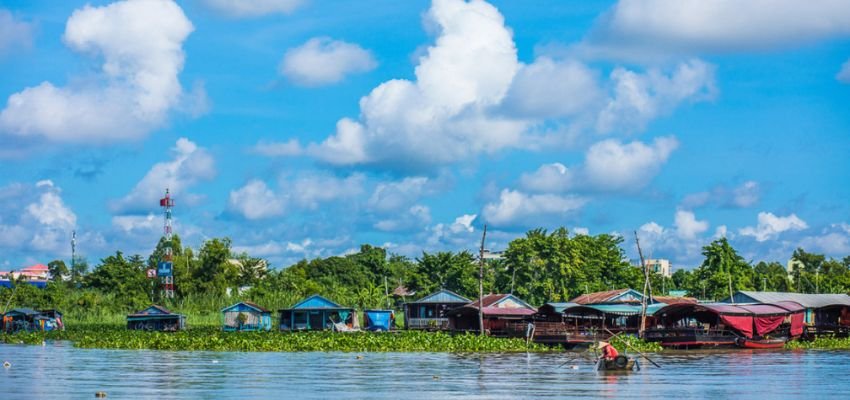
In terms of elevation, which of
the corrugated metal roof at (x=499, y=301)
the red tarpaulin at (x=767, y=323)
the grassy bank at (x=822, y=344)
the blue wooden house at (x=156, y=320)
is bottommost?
the grassy bank at (x=822, y=344)

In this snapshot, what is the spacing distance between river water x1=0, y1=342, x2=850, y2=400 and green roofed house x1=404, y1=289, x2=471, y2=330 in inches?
974

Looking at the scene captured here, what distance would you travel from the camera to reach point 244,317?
73438 millimetres

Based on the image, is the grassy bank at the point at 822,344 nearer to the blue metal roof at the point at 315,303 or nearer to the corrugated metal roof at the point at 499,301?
the corrugated metal roof at the point at 499,301

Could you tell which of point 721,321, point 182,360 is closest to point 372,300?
point 721,321

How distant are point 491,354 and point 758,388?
19.1 metres

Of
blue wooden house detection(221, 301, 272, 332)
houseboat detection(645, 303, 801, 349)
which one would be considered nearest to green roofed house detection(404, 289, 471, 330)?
blue wooden house detection(221, 301, 272, 332)

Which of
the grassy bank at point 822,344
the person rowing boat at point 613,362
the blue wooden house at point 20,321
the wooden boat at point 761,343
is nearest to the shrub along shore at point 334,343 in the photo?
the wooden boat at point 761,343

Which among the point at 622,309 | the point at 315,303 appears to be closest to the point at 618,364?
the point at 622,309

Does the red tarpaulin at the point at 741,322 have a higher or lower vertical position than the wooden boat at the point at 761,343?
higher

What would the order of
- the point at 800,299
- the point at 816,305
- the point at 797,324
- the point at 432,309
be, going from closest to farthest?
the point at 797,324
the point at 816,305
the point at 800,299
the point at 432,309

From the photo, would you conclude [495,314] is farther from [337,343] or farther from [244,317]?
[244,317]

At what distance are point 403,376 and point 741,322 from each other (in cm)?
2789

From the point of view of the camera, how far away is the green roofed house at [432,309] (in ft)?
240

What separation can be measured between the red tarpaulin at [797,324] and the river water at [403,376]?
13.1m
